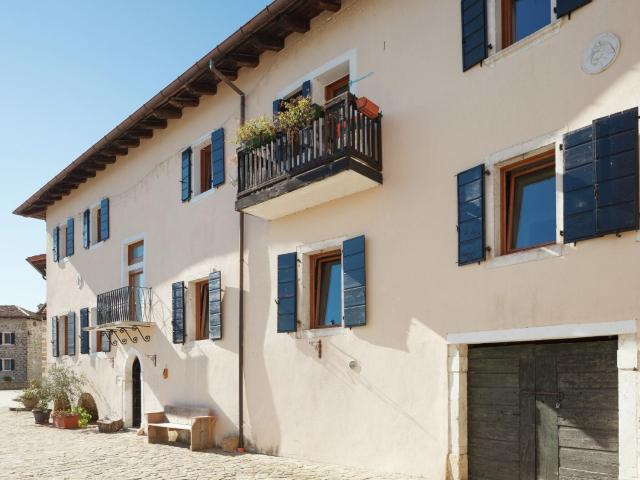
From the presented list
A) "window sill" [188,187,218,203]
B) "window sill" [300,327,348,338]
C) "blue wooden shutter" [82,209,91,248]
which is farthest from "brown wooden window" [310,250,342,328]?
"blue wooden shutter" [82,209,91,248]

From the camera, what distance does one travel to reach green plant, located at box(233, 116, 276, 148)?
1027 cm

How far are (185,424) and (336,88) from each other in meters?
6.96

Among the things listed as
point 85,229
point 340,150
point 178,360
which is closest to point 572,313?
point 340,150

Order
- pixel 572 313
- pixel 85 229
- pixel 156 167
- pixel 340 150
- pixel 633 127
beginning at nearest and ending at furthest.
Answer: pixel 633 127, pixel 572 313, pixel 340 150, pixel 156 167, pixel 85 229

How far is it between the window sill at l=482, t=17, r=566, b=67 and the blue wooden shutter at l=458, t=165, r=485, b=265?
127 centimetres

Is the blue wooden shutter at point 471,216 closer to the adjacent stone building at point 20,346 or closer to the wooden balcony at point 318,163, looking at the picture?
the wooden balcony at point 318,163

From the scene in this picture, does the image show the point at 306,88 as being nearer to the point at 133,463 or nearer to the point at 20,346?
the point at 133,463

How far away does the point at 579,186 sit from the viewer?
22.0ft

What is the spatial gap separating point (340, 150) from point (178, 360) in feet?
22.5

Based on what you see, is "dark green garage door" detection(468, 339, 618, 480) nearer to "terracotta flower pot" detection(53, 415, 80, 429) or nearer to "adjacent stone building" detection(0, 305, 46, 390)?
"terracotta flower pot" detection(53, 415, 80, 429)

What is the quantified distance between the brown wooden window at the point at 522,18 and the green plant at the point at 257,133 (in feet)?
12.2

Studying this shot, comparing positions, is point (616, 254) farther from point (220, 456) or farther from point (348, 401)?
point (220, 456)

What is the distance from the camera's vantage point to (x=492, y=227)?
763 centimetres

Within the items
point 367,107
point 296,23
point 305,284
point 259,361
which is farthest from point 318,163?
point 259,361
